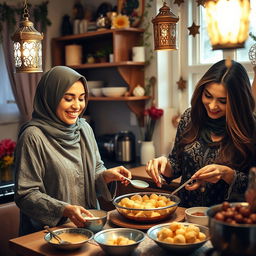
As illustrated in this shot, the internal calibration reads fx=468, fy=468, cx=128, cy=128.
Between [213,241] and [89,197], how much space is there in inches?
44.0

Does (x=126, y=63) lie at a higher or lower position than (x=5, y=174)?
higher

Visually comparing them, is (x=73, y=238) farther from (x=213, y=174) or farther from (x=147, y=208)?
(x=213, y=174)

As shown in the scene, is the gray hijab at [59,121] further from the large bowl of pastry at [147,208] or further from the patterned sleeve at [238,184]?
the patterned sleeve at [238,184]

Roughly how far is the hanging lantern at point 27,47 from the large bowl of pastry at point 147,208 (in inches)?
32.2

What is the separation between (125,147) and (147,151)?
0.24 meters

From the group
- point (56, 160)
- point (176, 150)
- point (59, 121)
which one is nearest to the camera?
point (56, 160)

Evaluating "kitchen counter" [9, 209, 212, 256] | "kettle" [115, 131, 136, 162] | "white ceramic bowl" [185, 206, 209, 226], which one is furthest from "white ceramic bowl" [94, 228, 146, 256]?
"kettle" [115, 131, 136, 162]

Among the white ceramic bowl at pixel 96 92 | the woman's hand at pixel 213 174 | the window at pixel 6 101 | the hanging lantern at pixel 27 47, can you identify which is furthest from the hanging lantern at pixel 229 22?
the window at pixel 6 101

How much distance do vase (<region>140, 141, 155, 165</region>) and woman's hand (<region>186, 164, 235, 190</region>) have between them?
1.72 metres

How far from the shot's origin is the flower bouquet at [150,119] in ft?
12.7

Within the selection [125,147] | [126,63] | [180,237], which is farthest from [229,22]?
[125,147]

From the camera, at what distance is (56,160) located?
89.4 inches

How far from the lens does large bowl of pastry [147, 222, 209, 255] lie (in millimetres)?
1677

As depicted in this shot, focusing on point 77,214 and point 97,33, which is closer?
point 77,214
